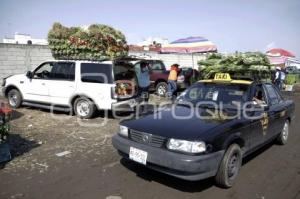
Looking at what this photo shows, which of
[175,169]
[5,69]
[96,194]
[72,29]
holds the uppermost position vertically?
[72,29]

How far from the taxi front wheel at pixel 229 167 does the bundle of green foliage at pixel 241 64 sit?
301 centimetres

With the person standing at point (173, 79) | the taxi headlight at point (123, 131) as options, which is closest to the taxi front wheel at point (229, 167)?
the taxi headlight at point (123, 131)

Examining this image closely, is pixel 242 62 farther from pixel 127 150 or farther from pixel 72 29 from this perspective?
pixel 72 29

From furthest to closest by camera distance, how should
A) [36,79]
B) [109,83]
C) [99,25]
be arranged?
[99,25], [36,79], [109,83]

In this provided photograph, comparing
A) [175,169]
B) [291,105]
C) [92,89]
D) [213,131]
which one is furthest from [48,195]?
[291,105]

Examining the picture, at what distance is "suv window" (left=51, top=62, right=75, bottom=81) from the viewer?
898 centimetres

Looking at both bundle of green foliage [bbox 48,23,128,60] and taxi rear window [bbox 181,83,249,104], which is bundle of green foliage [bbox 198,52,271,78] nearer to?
taxi rear window [bbox 181,83,249,104]

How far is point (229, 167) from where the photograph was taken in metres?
4.43

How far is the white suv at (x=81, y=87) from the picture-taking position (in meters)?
8.52

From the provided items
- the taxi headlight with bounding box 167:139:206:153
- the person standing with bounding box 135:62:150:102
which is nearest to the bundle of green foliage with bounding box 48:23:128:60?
the person standing with bounding box 135:62:150:102

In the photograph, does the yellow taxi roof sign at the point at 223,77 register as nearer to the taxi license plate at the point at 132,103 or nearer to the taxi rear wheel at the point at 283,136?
the taxi rear wheel at the point at 283,136

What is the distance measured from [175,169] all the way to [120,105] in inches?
189

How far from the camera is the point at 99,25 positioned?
11.0 metres

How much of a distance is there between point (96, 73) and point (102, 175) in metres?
4.39
